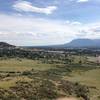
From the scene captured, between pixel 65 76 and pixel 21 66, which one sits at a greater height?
pixel 21 66

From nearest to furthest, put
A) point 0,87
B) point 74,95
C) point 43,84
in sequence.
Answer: point 0,87 → point 74,95 → point 43,84

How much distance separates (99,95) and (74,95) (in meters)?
5.98

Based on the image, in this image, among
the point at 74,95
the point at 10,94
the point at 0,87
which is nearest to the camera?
the point at 10,94

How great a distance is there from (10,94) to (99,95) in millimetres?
19487

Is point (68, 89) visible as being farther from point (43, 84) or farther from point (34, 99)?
point (34, 99)

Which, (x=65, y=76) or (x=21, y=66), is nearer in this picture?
(x=65, y=76)

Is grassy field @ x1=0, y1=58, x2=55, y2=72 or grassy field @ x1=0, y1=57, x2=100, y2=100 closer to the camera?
grassy field @ x1=0, y1=57, x2=100, y2=100

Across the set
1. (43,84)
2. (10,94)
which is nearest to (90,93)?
(43,84)

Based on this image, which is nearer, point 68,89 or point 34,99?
point 34,99

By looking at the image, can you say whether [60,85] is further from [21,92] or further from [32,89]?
[21,92]

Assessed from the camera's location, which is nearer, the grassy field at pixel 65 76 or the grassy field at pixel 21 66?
the grassy field at pixel 65 76

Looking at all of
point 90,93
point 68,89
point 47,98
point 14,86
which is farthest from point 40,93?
point 90,93

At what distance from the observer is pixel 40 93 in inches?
1863

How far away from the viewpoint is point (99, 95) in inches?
2114
